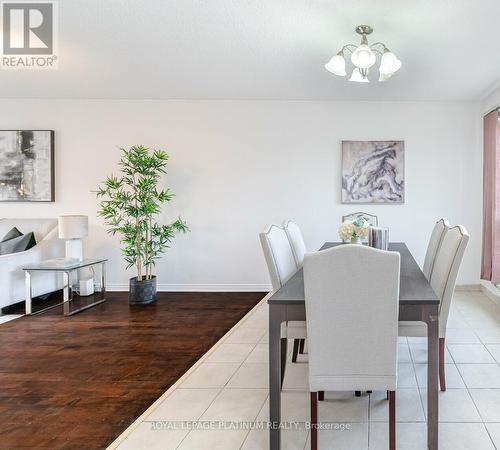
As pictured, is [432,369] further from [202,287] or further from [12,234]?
[12,234]

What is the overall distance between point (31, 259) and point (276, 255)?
3.31 m

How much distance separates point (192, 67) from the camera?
152 inches

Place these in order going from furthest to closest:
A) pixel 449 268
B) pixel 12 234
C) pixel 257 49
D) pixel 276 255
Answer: pixel 12 234 → pixel 257 49 → pixel 276 255 → pixel 449 268

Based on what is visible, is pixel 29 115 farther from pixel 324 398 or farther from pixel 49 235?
pixel 324 398

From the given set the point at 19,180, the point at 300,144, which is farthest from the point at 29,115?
→ the point at 300,144

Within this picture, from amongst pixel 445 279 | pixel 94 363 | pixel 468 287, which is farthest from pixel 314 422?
pixel 468 287

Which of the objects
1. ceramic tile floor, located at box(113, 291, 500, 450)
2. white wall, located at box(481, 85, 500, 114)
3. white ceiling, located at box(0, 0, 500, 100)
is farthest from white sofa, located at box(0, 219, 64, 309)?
white wall, located at box(481, 85, 500, 114)

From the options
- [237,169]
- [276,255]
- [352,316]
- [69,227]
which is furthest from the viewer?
[237,169]

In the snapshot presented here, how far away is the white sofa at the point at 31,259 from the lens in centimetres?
411

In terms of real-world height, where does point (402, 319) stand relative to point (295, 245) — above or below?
below

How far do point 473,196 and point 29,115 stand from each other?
5.92 meters

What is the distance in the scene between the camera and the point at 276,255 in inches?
95.2

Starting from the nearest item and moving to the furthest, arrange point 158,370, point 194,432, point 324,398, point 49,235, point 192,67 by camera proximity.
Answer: point 194,432
point 324,398
point 158,370
point 192,67
point 49,235

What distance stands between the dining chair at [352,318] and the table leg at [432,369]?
0.52 feet
